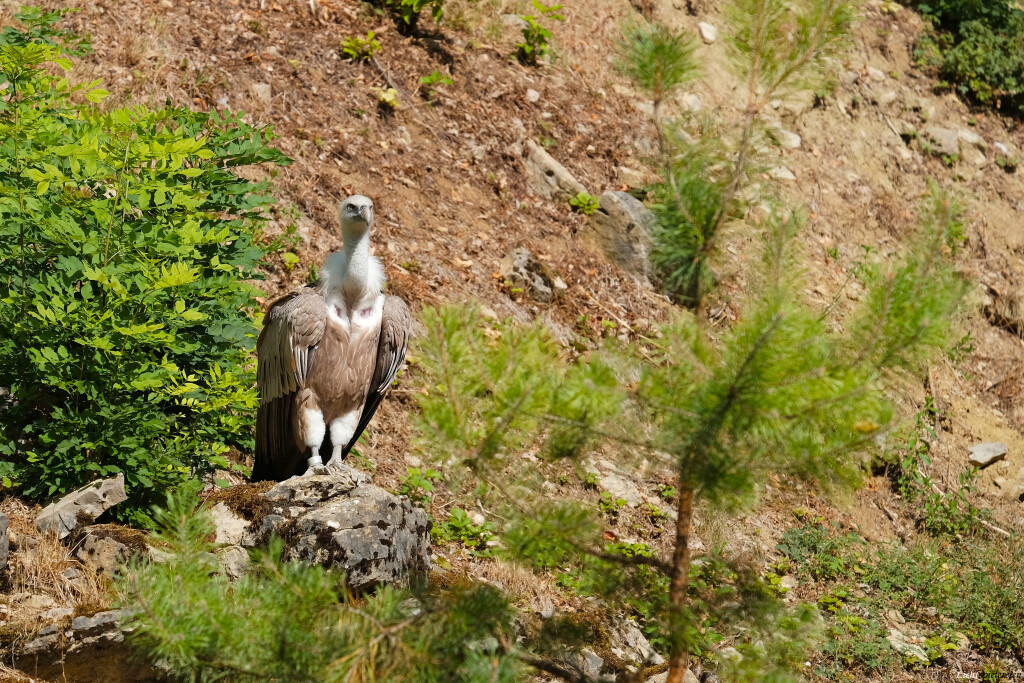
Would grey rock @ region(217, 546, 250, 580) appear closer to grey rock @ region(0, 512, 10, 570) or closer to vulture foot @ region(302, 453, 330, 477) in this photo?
vulture foot @ region(302, 453, 330, 477)

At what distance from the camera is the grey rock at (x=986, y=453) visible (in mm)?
9391

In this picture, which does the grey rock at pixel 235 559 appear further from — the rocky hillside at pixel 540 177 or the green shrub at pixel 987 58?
the green shrub at pixel 987 58

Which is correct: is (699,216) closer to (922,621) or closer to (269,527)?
(269,527)

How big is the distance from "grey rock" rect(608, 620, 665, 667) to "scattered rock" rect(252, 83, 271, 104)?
5.92m

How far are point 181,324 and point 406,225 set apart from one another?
182 inches

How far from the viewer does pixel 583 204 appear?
387 inches

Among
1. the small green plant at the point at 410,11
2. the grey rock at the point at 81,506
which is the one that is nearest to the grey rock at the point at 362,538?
the grey rock at the point at 81,506

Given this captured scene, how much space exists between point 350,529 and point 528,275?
4.75 meters

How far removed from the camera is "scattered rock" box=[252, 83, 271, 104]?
29.2 feet

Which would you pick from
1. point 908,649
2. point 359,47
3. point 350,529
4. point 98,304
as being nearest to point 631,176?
point 359,47

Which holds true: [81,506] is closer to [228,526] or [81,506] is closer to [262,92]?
[228,526]

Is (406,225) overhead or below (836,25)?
below

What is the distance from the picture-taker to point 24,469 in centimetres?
442

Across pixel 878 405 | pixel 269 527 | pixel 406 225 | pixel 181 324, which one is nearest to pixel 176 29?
pixel 406 225
